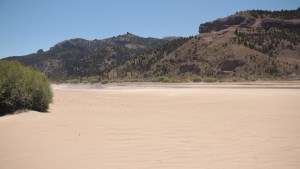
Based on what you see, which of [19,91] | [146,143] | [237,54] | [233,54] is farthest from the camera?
[233,54]

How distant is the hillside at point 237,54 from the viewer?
59925 millimetres

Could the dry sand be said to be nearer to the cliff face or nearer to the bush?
the bush

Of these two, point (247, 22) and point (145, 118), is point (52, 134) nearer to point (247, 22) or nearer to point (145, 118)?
point (145, 118)

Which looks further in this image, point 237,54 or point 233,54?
point 233,54

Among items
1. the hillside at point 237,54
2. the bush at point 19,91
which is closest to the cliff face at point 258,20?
the hillside at point 237,54

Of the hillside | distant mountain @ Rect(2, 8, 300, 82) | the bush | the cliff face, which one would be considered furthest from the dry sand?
the cliff face

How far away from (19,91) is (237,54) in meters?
59.8

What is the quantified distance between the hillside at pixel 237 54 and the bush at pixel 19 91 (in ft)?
147

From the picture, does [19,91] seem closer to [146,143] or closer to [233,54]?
[146,143]

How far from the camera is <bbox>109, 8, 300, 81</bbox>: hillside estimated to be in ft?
197

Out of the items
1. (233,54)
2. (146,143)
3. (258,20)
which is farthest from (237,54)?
(146,143)

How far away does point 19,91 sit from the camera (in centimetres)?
1105

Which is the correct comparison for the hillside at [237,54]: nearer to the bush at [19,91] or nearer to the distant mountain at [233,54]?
the distant mountain at [233,54]

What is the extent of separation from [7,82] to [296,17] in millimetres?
93855
